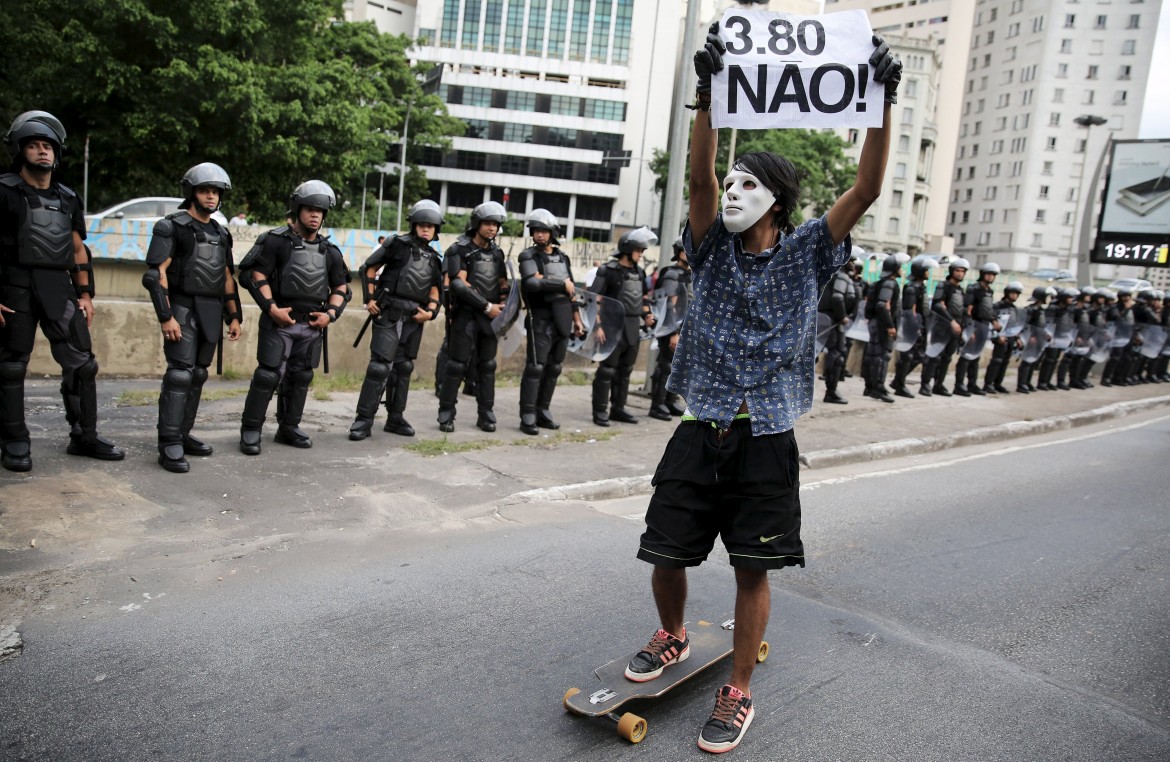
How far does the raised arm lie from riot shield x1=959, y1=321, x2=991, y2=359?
43.3 ft

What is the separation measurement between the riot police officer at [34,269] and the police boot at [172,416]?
1.67 ft

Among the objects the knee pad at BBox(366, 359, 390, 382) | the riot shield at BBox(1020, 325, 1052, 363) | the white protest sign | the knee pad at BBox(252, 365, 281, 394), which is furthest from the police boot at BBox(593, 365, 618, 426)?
the riot shield at BBox(1020, 325, 1052, 363)

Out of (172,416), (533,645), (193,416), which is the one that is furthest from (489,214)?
(533,645)

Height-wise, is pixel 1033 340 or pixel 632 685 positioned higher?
pixel 1033 340

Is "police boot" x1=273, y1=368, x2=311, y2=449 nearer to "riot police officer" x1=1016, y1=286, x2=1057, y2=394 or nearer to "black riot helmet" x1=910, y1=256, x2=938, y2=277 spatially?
"black riot helmet" x1=910, y1=256, x2=938, y2=277

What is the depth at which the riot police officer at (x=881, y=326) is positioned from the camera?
44.7 feet

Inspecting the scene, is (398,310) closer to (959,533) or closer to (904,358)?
(959,533)

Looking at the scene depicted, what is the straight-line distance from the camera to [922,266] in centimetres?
1354

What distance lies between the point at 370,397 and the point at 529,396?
171 centimetres

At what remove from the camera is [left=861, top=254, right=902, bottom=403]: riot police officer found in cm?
1362

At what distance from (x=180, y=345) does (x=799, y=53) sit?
16.2 feet

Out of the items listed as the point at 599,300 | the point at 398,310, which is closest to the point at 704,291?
the point at 398,310

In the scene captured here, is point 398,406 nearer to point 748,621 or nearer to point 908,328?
point 748,621

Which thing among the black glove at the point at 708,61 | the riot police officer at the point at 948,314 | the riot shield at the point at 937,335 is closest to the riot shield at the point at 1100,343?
the riot police officer at the point at 948,314
